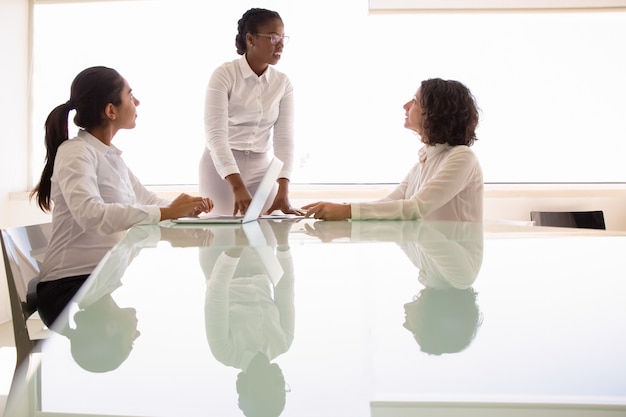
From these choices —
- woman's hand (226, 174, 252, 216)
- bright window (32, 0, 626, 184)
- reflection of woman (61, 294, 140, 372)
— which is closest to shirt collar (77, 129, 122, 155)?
woman's hand (226, 174, 252, 216)

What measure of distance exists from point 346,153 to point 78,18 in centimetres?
236

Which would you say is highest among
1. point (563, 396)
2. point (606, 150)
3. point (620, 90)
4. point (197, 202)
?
point (620, 90)

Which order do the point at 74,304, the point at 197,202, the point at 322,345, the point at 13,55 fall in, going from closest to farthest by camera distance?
the point at 322,345 → the point at 74,304 → the point at 197,202 → the point at 13,55

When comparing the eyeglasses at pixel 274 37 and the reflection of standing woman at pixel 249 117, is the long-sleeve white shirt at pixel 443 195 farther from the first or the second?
the eyeglasses at pixel 274 37

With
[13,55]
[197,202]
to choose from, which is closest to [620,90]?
[197,202]

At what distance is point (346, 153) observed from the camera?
499cm

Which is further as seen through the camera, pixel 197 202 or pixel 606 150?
pixel 606 150

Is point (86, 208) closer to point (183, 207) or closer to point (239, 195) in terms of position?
point (183, 207)

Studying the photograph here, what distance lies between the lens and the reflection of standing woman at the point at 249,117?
2.45 m

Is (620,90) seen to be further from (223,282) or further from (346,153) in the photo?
(223,282)

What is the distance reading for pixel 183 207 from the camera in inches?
71.7

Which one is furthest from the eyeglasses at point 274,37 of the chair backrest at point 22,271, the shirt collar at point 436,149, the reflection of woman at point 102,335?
the reflection of woman at point 102,335

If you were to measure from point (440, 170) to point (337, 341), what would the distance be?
1.61 metres

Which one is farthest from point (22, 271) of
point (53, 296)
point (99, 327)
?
point (99, 327)
